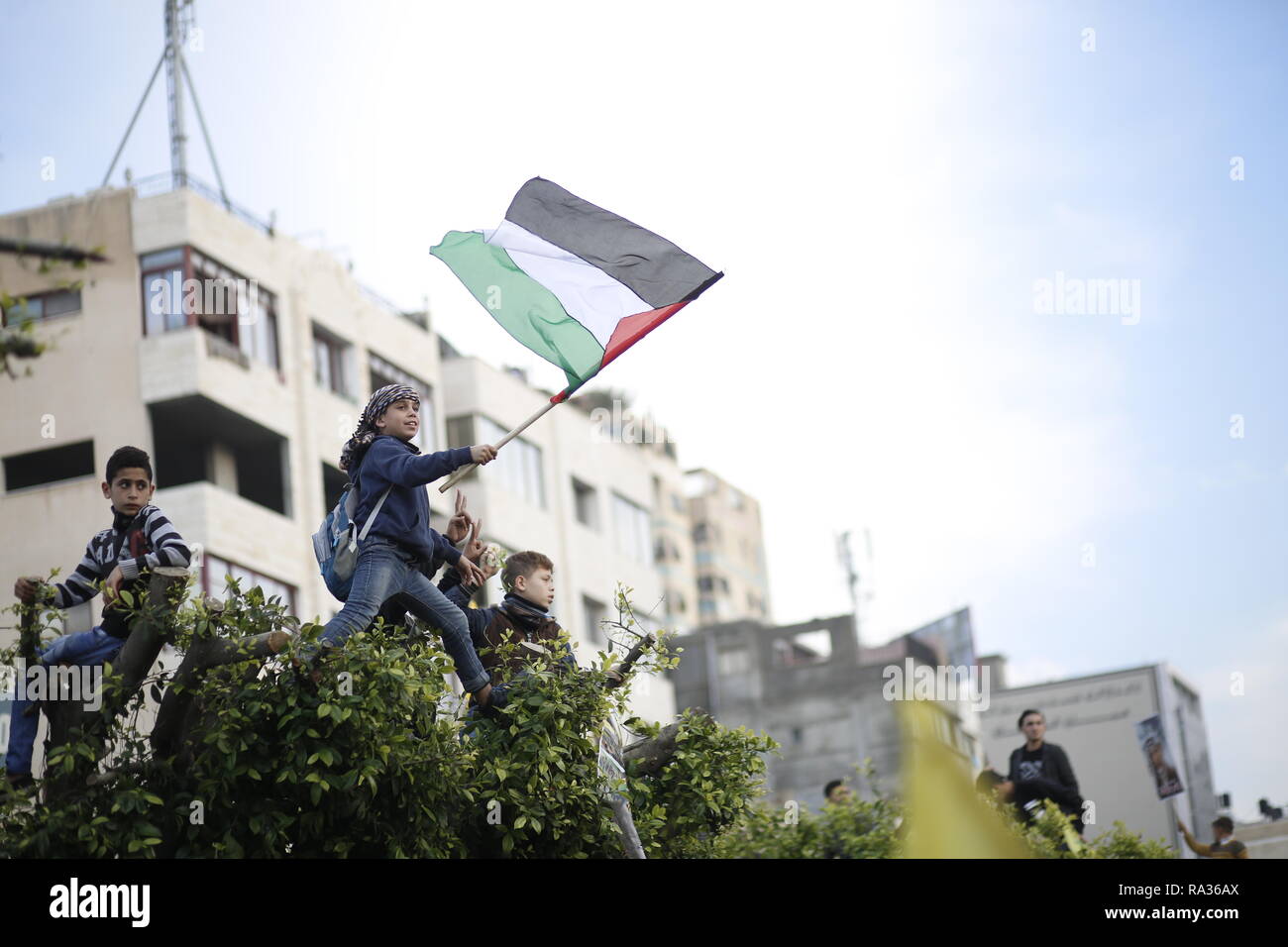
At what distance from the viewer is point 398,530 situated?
9594mm

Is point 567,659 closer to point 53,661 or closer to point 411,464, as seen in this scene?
point 411,464

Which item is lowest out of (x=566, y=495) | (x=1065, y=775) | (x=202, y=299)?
(x=1065, y=775)

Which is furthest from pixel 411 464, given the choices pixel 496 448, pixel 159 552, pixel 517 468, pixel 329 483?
pixel 517 468

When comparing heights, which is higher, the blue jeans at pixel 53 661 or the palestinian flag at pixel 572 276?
the palestinian flag at pixel 572 276

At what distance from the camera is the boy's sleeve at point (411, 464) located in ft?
30.7

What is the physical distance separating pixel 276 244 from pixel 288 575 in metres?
7.44

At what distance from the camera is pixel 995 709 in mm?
36312

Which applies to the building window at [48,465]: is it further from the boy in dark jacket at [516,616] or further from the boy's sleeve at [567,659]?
the boy's sleeve at [567,659]

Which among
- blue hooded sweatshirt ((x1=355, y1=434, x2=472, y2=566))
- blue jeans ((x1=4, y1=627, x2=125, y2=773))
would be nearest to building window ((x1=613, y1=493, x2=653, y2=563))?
blue hooded sweatshirt ((x1=355, y1=434, x2=472, y2=566))

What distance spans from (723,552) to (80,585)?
341 ft

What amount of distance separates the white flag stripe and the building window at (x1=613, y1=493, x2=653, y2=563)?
39777mm

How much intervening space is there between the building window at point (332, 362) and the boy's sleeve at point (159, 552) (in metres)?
31.2

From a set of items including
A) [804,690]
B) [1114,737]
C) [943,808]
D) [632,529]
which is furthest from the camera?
[804,690]

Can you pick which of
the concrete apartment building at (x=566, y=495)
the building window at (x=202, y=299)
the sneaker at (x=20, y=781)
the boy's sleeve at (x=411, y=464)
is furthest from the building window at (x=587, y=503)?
the sneaker at (x=20, y=781)
